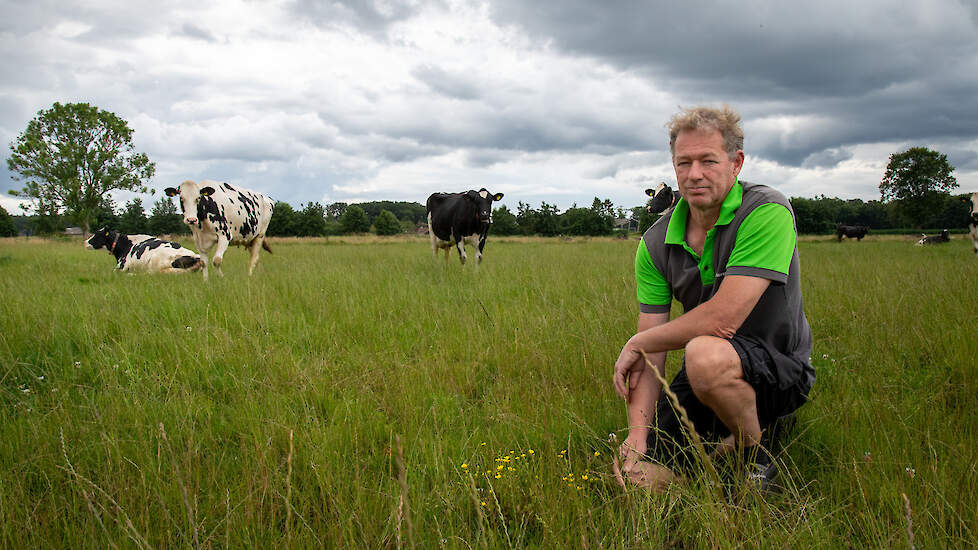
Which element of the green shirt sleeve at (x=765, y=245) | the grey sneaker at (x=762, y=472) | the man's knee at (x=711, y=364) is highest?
the green shirt sleeve at (x=765, y=245)

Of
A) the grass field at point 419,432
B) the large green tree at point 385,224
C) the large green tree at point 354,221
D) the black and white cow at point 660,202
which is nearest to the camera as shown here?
the grass field at point 419,432

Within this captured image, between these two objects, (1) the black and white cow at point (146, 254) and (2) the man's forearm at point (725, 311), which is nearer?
(2) the man's forearm at point (725, 311)

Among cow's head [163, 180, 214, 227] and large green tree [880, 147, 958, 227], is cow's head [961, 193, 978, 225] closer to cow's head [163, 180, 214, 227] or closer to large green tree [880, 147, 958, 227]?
cow's head [163, 180, 214, 227]

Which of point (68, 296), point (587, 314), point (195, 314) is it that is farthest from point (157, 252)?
point (587, 314)

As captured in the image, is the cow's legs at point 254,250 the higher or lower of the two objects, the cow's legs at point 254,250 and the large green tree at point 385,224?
the lower

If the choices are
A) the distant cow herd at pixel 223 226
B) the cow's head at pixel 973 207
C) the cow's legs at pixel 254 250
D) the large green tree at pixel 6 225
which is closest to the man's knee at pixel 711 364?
the distant cow herd at pixel 223 226

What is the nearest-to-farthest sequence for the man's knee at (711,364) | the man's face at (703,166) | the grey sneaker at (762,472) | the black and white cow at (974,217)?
the grey sneaker at (762,472), the man's knee at (711,364), the man's face at (703,166), the black and white cow at (974,217)

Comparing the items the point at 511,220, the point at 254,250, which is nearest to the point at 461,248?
the point at 254,250

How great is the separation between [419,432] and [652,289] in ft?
4.57

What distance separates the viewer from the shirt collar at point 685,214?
7.62 ft

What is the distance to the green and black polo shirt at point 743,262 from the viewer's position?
2.17 m

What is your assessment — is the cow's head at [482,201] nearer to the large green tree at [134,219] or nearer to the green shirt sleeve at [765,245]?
the green shirt sleeve at [765,245]

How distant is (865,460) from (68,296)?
25.5 ft

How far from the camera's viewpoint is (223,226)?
10.0m
